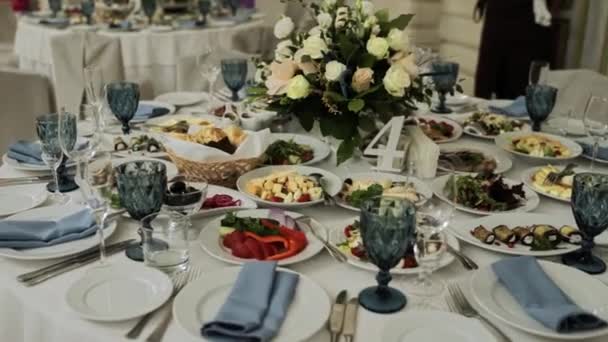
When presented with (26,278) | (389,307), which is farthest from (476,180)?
(26,278)

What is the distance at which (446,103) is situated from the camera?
97.9 inches

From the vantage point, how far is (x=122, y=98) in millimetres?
1971

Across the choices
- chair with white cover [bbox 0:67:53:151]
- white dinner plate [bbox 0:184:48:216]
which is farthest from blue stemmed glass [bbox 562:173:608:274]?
chair with white cover [bbox 0:67:53:151]

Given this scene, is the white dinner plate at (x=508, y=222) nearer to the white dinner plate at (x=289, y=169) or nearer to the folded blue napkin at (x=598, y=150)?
the white dinner plate at (x=289, y=169)

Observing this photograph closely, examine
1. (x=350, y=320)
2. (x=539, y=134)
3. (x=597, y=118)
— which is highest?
(x=597, y=118)

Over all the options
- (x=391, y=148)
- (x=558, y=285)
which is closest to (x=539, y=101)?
(x=391, y=148)

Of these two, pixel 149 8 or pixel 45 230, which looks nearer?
pixel 45 230

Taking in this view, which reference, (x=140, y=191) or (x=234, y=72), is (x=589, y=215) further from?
(x=234, y=72)

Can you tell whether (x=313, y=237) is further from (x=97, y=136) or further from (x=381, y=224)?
(x=97, y=136)

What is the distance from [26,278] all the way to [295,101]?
0.82 m

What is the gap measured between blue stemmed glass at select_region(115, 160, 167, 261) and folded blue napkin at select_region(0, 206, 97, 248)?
0.11 meters

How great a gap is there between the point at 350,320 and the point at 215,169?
70 centimetres

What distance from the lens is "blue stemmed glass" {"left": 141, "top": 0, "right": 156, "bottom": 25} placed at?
4191 millimetres

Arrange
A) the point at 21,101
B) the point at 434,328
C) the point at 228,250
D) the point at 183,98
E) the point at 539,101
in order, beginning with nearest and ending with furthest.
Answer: the point at 434,328 < the point at 228,250 < the point at 539,101 < the point at 183,98 < the point at 21,101
